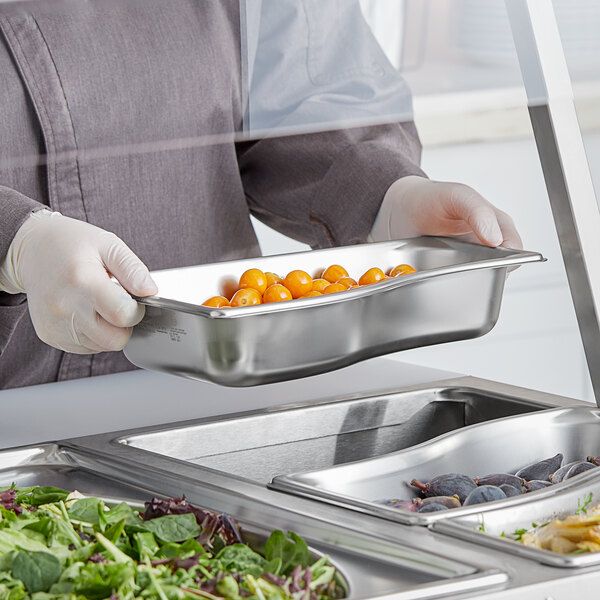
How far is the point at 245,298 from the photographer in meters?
1.00

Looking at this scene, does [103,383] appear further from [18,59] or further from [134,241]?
[18,59]

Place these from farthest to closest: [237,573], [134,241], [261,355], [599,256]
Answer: [134,241]
[599,256]
[261,355]
[237,573]

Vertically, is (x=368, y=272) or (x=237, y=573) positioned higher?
(x=368, y=272)

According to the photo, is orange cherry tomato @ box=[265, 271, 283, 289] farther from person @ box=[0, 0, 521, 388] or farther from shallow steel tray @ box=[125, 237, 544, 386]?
person @ box=[0, 0, 521, 388]

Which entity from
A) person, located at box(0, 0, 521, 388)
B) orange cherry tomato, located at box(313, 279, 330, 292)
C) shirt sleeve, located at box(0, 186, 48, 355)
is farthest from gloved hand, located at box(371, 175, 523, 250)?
shirt sleeve, located at box(0, 186, 48, 355)

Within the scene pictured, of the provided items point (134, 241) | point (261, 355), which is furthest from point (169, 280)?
point (134, 241)

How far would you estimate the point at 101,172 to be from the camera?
1367 mm

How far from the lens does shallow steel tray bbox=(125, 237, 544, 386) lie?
90 centimetres

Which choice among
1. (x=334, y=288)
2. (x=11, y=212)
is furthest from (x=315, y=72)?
(x=11, y=212)

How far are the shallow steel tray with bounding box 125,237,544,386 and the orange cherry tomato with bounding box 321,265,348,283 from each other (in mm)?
25

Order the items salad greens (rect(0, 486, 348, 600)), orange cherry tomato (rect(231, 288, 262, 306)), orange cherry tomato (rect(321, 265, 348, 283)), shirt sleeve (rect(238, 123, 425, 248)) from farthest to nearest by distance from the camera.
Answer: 1. shirt sleeve (rect(238, 123, 425, 248))
2. orange cherry tomato (rect(321, 265, 348, 283))
3. orange cherry tomato (rect(231, 288, 262, 306))
4. salad greens (rect(0, 486, 348, 600))

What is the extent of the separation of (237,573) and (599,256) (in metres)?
0.50

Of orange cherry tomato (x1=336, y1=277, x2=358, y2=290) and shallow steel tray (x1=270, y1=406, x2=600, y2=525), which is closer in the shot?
shallow steel tray (x1=270, y1=406, x2=600, y2=525)

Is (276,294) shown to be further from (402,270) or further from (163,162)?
(163,162)
